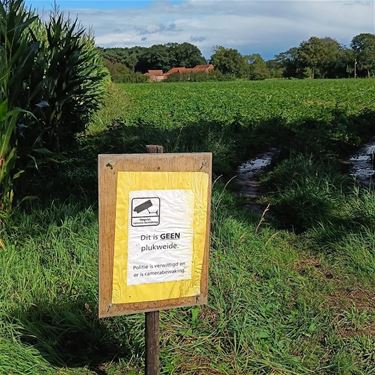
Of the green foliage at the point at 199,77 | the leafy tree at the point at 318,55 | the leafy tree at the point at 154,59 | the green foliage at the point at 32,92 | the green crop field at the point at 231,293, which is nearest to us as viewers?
the green crop field at the point at 231,293

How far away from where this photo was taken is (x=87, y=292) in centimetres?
367

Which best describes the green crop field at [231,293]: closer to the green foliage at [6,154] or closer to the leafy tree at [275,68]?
the green foliage at [6,154]

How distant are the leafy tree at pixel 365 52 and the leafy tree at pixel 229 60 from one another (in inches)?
685

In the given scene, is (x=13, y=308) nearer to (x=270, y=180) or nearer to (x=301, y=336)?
(x=301, y=336)

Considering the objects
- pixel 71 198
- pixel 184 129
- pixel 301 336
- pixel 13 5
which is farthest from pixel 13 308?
pixel 184 129

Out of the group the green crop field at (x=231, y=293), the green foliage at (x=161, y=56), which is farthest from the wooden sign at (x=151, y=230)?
the green foliage at (x=161, y=56)

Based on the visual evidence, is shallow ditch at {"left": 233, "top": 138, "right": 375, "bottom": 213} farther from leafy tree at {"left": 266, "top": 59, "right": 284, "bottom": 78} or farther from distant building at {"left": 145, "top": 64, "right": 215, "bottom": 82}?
leafy tree at {"left": 266, "top": 59, "right": 284, "bottom": 78}

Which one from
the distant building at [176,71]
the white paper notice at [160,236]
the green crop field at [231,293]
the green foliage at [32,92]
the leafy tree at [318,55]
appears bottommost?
the green crop field at [231,293]

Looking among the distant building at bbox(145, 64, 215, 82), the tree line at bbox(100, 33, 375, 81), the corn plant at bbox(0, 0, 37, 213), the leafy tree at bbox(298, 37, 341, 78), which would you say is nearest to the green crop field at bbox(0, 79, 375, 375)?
the corn plant at bbox(0, 0, 37, 213)

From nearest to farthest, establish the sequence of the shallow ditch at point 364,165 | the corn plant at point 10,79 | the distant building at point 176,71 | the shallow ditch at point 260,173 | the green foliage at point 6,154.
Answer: the green foliage at point 6,154 → the corn plant at point 10,79 → the shallow ditch at point 260,173 → the shallow ditch at point 364,165 → the distant building at point 176,71

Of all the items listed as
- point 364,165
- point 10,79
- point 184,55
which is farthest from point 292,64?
point 10,79

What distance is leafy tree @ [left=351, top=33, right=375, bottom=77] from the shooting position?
77875mm

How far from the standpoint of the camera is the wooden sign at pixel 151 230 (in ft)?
8.56

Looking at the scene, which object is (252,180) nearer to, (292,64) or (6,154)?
(6,154)
